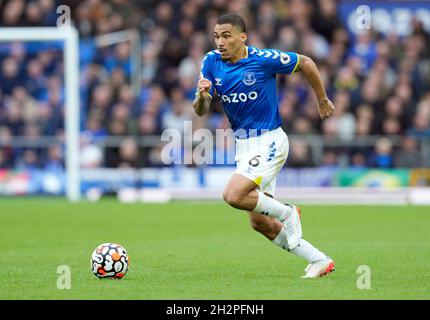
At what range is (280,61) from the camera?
10242 mm

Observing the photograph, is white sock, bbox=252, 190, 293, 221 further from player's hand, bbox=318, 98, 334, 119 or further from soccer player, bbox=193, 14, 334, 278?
player's hand, bbox=318, 98, 334, 119

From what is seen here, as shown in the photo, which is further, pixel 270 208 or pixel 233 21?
pixel 233 21

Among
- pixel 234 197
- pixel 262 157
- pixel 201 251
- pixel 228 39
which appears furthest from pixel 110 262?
pixel 201 251

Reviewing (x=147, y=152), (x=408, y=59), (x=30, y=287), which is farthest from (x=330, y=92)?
(x=30, y=287)

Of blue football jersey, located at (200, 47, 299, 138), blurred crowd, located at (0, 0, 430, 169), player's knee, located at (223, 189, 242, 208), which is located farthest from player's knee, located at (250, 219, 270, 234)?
blurred crowd, located at (0, 0, 430, 169)

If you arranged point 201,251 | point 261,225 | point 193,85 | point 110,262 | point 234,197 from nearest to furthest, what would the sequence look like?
point 110,262
point 234,197
point 261,225
point 201,251
point 193,85

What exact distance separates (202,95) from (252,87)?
1.94ft

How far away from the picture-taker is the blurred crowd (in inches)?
908

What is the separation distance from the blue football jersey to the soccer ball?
1.71 metres

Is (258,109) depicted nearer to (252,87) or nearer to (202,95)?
(252,87)

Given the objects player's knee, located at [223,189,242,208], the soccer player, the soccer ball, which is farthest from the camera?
the soccer player

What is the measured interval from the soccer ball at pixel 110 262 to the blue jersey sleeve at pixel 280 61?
2331mm

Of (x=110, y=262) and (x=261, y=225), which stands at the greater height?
(x=261, y=225)

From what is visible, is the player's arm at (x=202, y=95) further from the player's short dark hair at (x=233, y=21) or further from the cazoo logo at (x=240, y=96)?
the player's short dark hair at (x=233, y=21)
